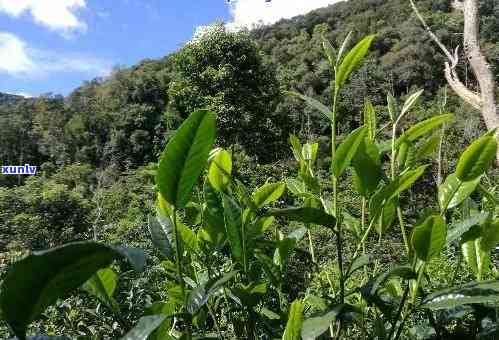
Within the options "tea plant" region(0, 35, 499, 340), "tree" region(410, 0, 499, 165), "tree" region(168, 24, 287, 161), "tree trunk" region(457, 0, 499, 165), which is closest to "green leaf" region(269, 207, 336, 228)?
"tea plant" region(0, 35, 499, 340)

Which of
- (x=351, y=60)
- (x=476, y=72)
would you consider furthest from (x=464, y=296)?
(x=476, y=72)

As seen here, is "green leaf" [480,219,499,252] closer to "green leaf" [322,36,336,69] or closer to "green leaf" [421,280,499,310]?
"green leaf" [421,280,499,310]

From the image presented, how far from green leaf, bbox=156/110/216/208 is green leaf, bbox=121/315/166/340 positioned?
11 cm

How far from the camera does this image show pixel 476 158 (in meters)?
0.56

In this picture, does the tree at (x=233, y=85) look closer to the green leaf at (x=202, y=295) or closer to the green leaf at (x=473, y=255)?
the green leaf at (x=473, y=255)

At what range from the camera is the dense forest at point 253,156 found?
69cm

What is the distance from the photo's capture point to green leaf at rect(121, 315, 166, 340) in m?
0.37

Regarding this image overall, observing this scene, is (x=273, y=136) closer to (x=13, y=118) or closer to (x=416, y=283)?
(x=416, y=283)

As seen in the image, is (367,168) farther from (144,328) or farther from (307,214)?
(144,328)

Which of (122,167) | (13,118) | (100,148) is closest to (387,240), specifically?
(122,167)

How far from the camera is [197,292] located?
0.52 meters

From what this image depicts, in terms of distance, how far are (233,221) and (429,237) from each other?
22cm

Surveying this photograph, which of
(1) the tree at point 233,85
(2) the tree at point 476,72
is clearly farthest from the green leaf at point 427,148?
(1) the tree at point 233,85

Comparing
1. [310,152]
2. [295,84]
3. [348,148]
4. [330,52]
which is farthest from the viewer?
[295,84]
